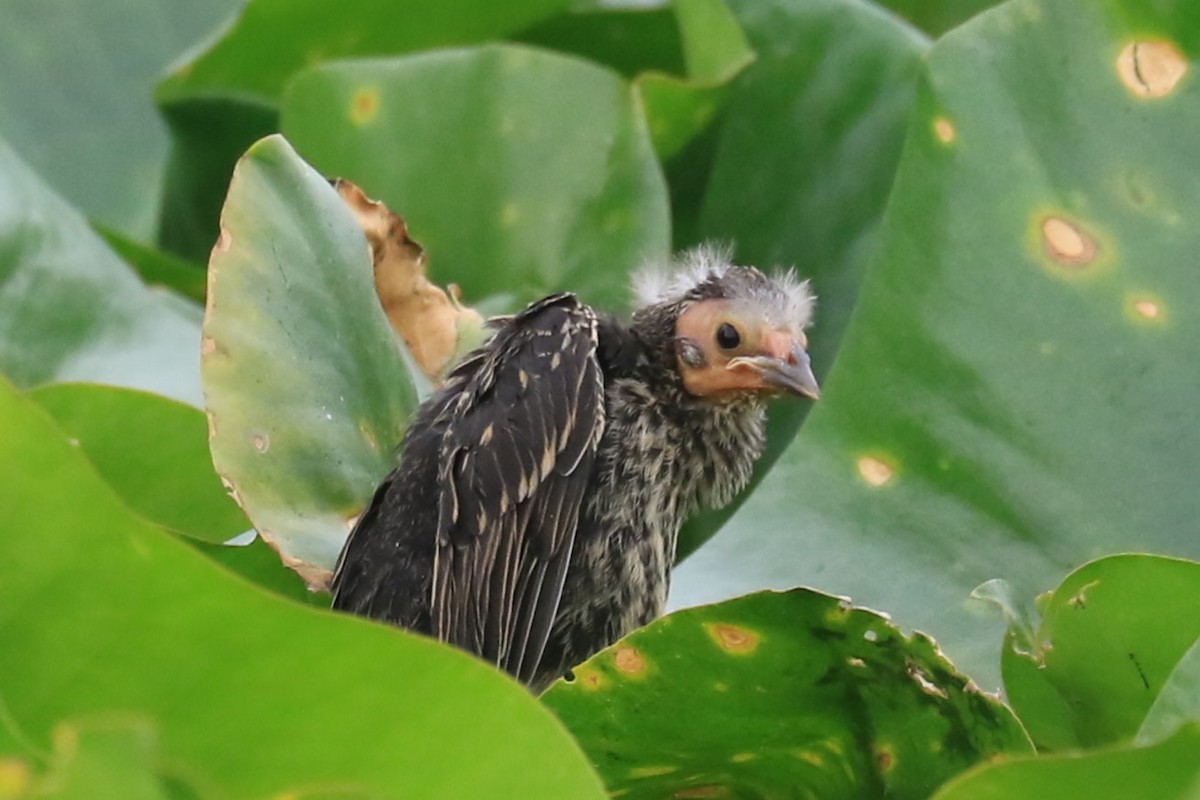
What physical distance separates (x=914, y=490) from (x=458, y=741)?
58 cm

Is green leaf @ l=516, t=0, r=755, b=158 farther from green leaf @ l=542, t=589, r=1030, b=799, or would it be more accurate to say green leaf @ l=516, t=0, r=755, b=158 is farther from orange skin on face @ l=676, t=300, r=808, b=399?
green leaf @ l=542, t=589, r=1030, b=799

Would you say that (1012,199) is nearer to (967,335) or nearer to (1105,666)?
(967,335)

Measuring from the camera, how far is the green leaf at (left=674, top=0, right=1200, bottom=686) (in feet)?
4.11

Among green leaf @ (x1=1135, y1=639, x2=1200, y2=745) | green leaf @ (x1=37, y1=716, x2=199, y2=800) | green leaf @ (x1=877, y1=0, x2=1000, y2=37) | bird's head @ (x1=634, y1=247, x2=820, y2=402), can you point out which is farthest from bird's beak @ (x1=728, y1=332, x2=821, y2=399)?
green leaf @ (x1=877, y1=0, x2=1000, y2=37)

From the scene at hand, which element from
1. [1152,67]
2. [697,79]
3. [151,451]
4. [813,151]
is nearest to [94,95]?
[697,79]

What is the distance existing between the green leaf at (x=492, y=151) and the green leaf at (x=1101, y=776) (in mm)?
1008

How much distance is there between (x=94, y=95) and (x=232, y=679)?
5.29 feet

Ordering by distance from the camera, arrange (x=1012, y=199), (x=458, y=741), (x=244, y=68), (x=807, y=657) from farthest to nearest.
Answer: (x=244, y=68) < (x=1012, y=199) < (x=807, y=657) < (x=458, y=741)

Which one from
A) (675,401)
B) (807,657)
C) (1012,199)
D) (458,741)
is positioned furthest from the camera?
(675,401)

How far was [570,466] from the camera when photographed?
147cm

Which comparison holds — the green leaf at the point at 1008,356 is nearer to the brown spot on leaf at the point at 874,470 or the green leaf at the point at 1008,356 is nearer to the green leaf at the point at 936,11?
the brown spot on leaf at the point at 874,470

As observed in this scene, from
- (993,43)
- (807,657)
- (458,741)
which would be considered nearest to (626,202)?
(993,43)

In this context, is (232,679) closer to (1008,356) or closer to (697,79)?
(1008,356)

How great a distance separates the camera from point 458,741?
0.81m
